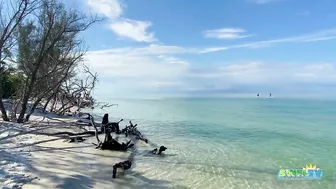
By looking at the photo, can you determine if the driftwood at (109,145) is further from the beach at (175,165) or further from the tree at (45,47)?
the tree at (45,47)

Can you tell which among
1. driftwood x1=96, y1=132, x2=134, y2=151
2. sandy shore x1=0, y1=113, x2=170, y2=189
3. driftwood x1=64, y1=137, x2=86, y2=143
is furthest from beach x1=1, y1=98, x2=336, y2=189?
driftwood x1=96, y1=132, x2=134, y2=151

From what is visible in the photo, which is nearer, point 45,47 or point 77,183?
point 77,183

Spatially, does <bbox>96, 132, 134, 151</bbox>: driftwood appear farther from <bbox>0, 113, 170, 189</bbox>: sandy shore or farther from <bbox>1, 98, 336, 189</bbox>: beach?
<bbox>0, 113, 170, 189</bbox>: sandy shore

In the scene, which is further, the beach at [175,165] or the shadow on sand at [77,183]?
the beach at [175,165]

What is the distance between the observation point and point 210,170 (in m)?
10.9

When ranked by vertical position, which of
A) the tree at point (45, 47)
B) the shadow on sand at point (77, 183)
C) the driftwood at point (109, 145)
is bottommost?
the shadow on sand at point (77, 183)

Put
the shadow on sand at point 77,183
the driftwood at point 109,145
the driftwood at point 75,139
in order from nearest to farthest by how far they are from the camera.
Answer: the shadow on sand at point 77,183 → the driftwood at point 109,145 → the driftwood at point 75,139

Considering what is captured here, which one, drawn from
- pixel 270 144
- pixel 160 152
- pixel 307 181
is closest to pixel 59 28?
pixel 160 152

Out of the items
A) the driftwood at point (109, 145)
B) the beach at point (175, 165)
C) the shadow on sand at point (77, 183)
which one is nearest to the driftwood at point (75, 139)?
the beach at point (175, 165)

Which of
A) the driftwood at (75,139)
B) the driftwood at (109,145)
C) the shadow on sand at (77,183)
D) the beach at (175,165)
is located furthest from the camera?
the driftwood at (75,139)

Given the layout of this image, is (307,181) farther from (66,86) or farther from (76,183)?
(66,86)

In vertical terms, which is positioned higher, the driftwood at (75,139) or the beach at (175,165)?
the driftwood at (75,139)

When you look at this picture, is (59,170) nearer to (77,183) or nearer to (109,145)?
(77,183)

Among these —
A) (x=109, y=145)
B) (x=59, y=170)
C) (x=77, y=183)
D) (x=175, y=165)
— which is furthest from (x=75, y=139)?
(x=77, y=183)
